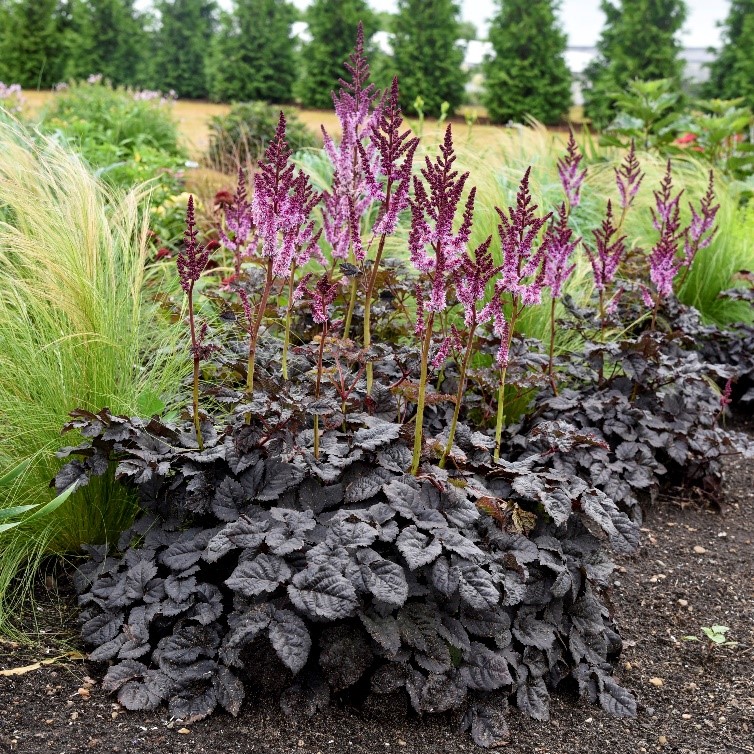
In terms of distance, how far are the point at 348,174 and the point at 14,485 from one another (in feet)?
4.55

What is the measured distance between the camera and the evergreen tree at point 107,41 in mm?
17297

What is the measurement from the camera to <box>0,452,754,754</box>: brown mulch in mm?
2051

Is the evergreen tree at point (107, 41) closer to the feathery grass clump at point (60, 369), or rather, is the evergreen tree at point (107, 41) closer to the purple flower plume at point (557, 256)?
the feathery grass clump at point (60, 369)

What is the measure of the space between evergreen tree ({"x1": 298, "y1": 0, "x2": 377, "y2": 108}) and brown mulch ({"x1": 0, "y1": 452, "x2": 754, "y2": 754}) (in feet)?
46.4

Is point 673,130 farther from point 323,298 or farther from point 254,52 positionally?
point 254,52

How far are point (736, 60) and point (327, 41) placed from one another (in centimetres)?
730

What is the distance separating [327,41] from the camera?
53.0ft

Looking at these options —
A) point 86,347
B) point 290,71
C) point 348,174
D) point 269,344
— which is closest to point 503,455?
point 269,344

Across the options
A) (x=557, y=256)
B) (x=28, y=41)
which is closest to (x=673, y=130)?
(x=557, y=256)

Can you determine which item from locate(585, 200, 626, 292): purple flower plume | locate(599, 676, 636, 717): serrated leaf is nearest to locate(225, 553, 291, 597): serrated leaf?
locate(599, 676, 636, 717): serrated leaf

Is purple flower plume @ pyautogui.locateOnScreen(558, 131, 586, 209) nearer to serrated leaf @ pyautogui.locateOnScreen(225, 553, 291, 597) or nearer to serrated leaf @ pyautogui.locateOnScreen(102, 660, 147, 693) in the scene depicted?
serrated leaf @ pyautogui.locateOnScreen(225, 553, 291, 597)

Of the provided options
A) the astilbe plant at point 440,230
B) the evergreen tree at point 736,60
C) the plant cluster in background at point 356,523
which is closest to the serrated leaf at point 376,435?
the plant cluster in background at point 356,523

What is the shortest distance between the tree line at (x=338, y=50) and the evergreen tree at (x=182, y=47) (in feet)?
0.07

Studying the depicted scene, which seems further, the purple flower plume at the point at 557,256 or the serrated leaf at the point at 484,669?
the purple flower plume at the point at 557,256
